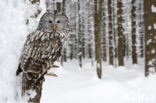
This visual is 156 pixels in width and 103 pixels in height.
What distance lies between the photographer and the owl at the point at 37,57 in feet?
5.74

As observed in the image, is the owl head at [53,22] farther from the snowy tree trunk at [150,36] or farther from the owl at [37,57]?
the snowy tree trunk at [150,36]

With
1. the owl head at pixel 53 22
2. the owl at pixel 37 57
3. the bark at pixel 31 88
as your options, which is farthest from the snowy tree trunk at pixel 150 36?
the bark at pixel 31 88

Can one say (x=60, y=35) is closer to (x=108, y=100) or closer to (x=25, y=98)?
(x=25, y=98)

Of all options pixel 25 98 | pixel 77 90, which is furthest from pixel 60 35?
pixel 77 90

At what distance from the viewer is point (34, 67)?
1.74 meters

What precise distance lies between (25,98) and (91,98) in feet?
16.1

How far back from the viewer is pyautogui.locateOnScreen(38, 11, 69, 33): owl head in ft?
6.53

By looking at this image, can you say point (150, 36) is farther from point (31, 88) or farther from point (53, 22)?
point (31, 88)

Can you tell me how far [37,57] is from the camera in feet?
5.74

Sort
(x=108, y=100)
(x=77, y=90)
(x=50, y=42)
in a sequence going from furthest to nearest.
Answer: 1. (x=77, y=90)
2. (x=108, y=100)
3. (x=50, y=42)

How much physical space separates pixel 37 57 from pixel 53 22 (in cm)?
52

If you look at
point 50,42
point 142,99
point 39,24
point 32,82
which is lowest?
point 142,99

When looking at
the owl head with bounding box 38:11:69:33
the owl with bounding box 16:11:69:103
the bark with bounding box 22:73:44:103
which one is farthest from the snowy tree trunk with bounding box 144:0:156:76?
the bark with bounding box 22:73:44:103

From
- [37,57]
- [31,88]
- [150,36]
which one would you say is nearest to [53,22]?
[37,57]
